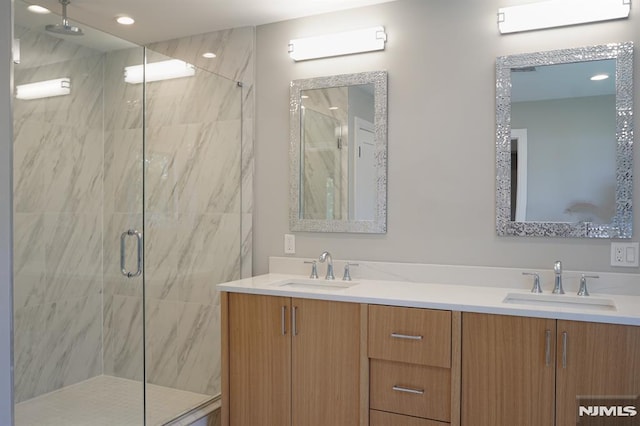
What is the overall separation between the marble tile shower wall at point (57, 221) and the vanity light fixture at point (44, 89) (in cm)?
3

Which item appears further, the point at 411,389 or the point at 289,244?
the point at 289,244

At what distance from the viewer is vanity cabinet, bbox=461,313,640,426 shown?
1.78 meters

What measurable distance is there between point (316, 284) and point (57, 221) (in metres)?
1.33

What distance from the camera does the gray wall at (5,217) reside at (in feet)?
6.08

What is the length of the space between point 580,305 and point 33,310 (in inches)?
96.1

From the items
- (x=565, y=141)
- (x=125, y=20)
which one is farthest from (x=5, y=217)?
(x=565, y=141)

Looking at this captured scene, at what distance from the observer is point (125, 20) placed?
296 centimetres

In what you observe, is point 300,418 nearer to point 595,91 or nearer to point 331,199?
point 331,199

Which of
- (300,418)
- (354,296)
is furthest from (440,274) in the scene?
(300,418)

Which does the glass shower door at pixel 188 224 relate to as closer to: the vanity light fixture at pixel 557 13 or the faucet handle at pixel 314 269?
the faucet handle at pixel 314 269

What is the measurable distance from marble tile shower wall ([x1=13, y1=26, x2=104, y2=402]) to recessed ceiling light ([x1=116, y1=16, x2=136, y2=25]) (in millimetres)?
502

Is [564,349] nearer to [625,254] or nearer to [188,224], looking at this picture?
[625,254]

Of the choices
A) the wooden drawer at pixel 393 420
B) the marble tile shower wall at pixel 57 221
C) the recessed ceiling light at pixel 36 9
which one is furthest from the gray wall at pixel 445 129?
the recessed ceiling light at pixel 36 9

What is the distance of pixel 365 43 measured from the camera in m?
2.71
